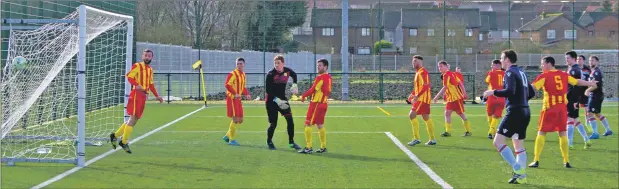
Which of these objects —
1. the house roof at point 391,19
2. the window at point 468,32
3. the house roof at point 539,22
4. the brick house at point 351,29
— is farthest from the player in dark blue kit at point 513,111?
the house roof at point 539,22

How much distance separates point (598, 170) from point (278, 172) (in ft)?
16.3

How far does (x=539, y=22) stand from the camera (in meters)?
40.1

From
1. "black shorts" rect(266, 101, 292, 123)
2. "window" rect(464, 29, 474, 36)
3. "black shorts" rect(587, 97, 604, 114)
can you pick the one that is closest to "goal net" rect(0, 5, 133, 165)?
"black shorts" rect(266, 101, 292, 123)

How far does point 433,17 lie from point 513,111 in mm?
25742

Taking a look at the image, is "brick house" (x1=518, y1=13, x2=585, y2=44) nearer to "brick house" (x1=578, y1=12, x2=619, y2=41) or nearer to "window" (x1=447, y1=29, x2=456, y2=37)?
"brick house" (x1=578, y1=12, x2=619, y2=41)

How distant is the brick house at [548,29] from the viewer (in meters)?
35.8

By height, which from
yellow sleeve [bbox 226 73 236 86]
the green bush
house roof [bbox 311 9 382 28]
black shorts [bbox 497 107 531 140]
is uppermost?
house roof [bbox 311 9 382 28]

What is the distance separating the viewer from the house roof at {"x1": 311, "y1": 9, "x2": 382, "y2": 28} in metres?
33.2

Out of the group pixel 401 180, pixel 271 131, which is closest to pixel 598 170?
pixel 401 180

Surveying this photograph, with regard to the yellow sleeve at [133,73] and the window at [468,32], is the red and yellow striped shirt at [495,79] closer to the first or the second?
the yellow sleeve at [133,73]

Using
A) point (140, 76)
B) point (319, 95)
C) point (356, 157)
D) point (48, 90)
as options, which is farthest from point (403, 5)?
point (140, 76)

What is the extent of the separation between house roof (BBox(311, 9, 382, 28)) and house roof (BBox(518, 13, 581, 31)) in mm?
10487

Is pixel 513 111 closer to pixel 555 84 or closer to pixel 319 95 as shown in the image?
pixel 555 84

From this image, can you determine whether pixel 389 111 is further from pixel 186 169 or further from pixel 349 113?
pixel 186 169
